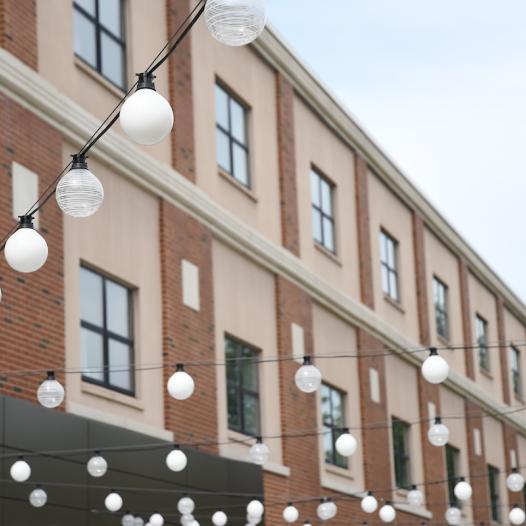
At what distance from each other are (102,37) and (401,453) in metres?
16.9

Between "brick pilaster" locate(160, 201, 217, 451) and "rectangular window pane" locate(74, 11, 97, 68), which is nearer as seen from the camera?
"rectangular window pane" locate(74, 11, 97, 68)

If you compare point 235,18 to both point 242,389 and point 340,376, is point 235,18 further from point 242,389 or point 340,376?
point 340,376

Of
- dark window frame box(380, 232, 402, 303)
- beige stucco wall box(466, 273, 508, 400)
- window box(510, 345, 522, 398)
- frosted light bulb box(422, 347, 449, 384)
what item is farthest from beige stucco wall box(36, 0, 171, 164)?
window box(510, 345, 522, 398)

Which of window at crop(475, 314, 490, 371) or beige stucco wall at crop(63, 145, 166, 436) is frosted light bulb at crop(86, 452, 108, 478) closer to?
beige stucco wall at crop(63, 145, 166, 436)

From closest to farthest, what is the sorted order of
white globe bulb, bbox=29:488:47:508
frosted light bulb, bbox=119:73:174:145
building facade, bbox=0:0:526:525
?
frosted light bulb, bbox=119:73:174:145 < white globe bulb, bbox=29:488:47:508 < building facade, bbox=0:0:526:525

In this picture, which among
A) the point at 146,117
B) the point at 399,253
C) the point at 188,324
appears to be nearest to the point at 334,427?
the point at 399,253

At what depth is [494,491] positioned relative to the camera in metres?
44.1

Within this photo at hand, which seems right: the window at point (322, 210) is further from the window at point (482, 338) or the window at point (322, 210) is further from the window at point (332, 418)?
the window at point (482, 338)

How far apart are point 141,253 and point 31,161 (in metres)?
3.68

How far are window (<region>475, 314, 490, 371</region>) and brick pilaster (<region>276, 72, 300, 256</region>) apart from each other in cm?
1660

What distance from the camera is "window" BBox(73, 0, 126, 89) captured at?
2166 centimetres

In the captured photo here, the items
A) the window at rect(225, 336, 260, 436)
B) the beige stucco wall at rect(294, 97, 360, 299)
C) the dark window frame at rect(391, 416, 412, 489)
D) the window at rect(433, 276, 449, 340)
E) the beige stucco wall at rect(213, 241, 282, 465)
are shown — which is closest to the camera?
the beige stucco wall at rect(213, 241, 282, 465)

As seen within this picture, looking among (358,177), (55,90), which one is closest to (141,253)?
(55,90)

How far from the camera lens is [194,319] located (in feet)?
79.4
